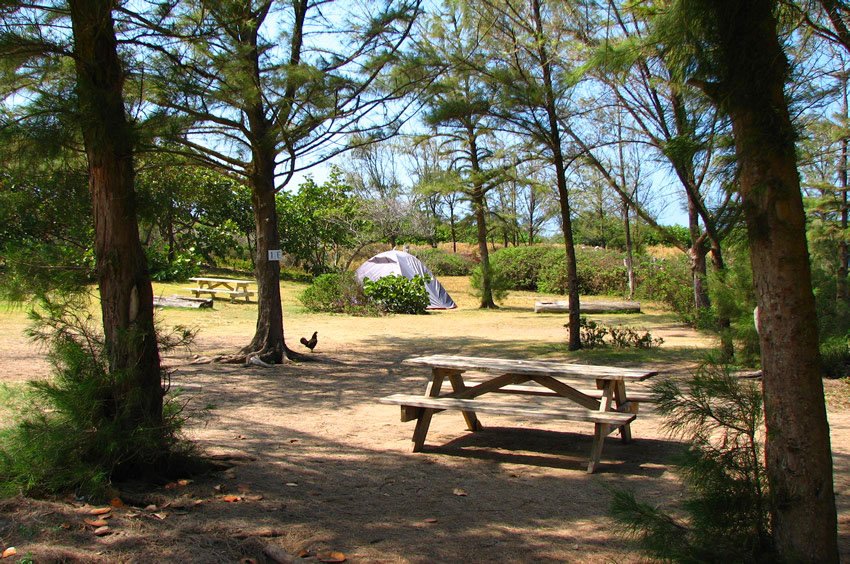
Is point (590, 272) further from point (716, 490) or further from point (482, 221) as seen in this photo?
point (716, 490)

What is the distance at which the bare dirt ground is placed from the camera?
11.5ft

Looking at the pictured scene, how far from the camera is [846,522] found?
4035mm

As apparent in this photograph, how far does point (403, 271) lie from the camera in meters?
22.5

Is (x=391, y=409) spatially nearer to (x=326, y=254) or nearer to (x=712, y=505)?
(x=712, y=505)

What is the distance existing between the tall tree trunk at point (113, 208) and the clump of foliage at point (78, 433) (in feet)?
0.42

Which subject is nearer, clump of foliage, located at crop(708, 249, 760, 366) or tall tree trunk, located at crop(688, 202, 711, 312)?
clump of foliage, located at crop(708, 249, 760, 366)

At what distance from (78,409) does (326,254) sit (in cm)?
2549

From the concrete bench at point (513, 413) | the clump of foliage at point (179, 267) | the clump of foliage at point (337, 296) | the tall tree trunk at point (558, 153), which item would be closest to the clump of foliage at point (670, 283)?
the tall tree trunk at point (558, 153)

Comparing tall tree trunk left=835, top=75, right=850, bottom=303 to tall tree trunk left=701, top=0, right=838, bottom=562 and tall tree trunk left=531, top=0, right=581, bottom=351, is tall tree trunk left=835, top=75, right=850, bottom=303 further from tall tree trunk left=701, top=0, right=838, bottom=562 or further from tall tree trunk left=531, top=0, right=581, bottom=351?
tall tree trunk left=701, top=0, right=838, bottom=562

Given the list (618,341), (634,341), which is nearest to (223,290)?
(618,341)

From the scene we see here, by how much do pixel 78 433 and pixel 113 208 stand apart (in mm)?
1489

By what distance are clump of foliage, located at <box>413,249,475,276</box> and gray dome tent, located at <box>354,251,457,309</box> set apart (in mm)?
9639

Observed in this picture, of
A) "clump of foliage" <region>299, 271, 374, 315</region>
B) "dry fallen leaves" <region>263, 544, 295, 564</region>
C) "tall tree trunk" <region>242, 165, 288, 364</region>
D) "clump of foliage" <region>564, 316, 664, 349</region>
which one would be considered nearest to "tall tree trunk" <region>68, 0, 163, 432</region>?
"dry fallen leaves" <region>263, 544, 295, 564</region>

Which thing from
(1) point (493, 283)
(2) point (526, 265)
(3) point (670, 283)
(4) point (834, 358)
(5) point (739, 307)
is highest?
(2) point (526, 265)
